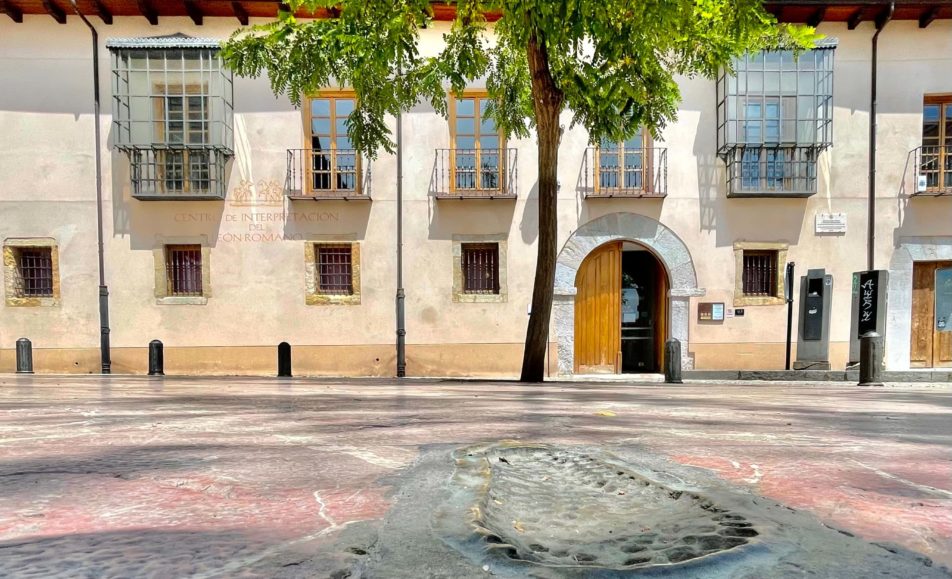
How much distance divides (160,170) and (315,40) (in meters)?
7.03

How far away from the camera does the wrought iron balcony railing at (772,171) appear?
11.4 metres

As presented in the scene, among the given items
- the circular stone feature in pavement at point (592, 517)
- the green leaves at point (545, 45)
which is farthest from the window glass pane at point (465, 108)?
the circular stone feature in pavement at point (592, 517)

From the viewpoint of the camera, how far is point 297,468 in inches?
57.7

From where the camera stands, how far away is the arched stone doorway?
11797 millimetres

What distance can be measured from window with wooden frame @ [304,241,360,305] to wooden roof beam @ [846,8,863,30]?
11.5 m

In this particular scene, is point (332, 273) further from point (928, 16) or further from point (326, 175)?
point (928, 16)

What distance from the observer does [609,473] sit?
1504 mm

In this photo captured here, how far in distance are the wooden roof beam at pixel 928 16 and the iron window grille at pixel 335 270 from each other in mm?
13131

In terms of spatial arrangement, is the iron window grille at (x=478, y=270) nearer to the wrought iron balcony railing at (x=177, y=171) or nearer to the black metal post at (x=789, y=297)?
the wrought iron balcony railing at (x=177, y=171)

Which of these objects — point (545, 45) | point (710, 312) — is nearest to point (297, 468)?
point (545, 45)

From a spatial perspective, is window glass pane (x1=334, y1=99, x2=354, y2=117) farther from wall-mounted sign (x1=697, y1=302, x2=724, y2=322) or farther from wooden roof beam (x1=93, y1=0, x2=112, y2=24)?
wall-mounted sign (x1=697, y1=302, x2=724, y2=322)

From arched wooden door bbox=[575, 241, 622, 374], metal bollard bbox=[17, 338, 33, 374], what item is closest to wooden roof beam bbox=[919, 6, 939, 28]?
arched wooden door bbox=[575, 241, 622, 374]

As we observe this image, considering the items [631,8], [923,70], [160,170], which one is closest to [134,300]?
[160,170]

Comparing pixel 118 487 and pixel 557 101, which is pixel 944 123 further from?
pixel 118 487
